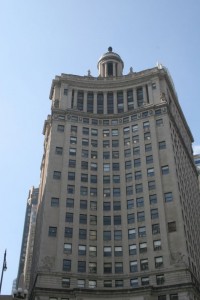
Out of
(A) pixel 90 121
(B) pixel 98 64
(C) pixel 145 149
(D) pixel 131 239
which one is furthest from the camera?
(B) pixel 98 64

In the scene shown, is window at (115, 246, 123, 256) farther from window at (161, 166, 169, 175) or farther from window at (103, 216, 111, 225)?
window at (161, 166, 169, 175)

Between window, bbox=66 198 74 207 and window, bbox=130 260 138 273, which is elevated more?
window, bbox=66 198 74 207

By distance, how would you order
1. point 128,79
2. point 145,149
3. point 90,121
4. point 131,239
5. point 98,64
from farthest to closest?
point 98,64 → point 128,79 → point 90,121 → point 145,149 → point 131,239

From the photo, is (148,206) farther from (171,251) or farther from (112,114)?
(112,114)

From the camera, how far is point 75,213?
257 ft

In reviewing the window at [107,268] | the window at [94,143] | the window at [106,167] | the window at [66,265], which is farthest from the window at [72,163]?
the window at [107,268]

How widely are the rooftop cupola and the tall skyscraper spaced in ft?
36.9

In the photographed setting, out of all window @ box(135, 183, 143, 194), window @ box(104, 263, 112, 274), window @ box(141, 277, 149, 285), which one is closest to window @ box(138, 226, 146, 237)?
window @ box(104, 263, 112, 274)

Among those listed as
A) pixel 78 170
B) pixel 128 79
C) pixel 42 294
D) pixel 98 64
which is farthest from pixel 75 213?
pixel 98 64

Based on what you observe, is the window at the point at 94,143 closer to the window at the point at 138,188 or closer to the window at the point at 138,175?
the window at the point at 138,175

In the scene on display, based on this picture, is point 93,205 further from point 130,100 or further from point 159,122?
point 130,100

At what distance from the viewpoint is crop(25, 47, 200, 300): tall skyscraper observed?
228 ft

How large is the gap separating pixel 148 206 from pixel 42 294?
980 inches

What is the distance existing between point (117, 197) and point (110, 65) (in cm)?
4857
